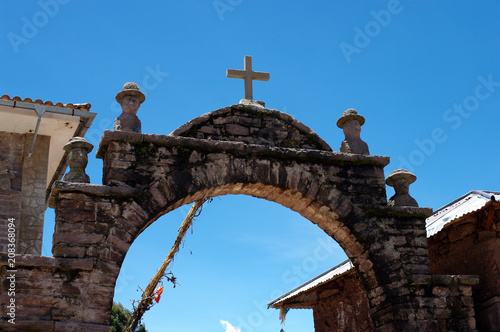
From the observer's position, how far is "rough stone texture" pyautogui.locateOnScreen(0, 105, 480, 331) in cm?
552

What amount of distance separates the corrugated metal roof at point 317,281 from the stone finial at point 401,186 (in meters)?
1.56

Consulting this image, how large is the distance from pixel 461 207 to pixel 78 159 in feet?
16.0

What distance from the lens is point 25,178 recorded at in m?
8.91

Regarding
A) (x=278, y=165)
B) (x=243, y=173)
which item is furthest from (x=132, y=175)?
(x=278, y=165)

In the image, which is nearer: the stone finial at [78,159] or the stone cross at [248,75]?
the stone finial at [78,159]

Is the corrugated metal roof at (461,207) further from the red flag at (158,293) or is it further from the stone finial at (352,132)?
the red flag at (158,293)

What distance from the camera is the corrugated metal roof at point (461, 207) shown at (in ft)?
23.2

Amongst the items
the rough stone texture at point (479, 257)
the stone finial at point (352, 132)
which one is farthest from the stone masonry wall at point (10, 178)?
the rough stone texture at point (479, 257)

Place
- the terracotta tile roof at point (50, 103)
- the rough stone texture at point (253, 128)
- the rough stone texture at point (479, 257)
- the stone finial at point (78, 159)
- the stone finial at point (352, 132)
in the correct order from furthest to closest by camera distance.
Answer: the terracotta tile roof at point (50, 103)
the stone finial at point (352, 132)
the rough stone texture at point (479, 257)
the rough stone texture at point (253, 128)
the stone finial at point (78, 159)

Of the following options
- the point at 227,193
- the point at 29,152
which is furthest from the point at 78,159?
the point at 29,152

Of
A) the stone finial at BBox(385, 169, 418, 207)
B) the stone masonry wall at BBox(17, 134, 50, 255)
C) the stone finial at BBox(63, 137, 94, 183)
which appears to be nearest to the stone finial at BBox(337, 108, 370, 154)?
the stone finial at BBox(385, 169, 418, 207)

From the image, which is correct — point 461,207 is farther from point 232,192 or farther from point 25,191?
point 25,191

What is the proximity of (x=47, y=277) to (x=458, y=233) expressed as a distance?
5.33m

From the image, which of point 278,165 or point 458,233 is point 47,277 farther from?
point 458,233
